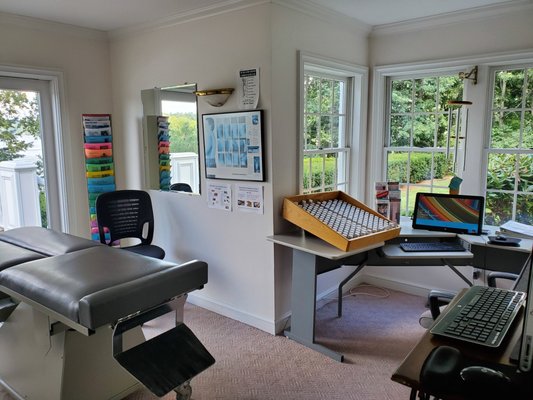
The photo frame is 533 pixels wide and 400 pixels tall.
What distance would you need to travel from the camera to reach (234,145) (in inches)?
124

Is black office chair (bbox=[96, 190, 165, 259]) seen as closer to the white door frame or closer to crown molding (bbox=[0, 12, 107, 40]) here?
the white door frame

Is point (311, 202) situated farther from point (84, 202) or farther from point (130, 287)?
point (84, 202)

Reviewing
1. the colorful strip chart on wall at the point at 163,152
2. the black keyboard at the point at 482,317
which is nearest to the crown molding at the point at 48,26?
the colorful strip chart on wall at the point at 163,152

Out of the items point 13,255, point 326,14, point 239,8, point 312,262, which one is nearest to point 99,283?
point 13,255

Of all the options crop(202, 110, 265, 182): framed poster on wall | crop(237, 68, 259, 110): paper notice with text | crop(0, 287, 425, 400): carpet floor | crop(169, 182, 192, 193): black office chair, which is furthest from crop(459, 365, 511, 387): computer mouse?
crop(169, 182, 192, 193): black office chair

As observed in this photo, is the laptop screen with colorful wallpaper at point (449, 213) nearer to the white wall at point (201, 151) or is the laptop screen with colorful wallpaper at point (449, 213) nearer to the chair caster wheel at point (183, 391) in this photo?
the white wall at point (201, 151)

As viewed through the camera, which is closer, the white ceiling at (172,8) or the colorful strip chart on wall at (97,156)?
the white ceiling at (172,8)

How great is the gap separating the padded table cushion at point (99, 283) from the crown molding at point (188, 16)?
1.88m

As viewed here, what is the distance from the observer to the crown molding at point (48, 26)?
3307 millimetres

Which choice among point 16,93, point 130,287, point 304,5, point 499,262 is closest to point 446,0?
point 304,5

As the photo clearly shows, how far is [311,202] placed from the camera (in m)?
3.16

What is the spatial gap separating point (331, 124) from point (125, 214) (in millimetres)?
1987

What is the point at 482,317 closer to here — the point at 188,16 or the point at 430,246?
the point at 430,246

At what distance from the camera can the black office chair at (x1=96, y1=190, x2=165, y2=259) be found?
3586 millimetres
